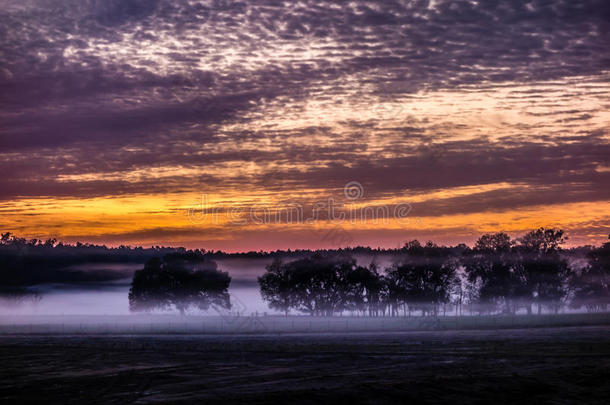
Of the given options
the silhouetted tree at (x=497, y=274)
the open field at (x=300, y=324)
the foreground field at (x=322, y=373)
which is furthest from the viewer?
the silhouetted tree at (x=497, y=274)

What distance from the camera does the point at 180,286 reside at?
162750 mm

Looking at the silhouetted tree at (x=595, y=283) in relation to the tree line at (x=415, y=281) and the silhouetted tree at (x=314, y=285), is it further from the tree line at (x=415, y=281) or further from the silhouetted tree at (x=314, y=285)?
the silhouetted tree at (x=314, y=285)

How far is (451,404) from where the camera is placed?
37.1 meters

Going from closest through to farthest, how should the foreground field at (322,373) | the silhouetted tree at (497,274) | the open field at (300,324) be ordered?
the foreground field at (322,373), the open field at (300,324), the silhouetted tree at (497,274)

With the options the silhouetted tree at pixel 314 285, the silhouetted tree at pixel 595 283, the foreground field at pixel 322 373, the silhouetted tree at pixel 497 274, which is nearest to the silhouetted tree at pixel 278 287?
the silhouetted tree at pixel 314 285

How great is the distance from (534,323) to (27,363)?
78092mm

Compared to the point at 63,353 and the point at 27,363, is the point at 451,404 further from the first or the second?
the point at 63,353

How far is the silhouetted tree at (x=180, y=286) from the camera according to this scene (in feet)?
531

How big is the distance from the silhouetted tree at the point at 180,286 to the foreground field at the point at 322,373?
84.7 meters

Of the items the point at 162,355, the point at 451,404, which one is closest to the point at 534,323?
the point at 162,355

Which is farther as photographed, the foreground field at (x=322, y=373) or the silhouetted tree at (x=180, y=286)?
the silhouetted tree at (x=180, y=286)

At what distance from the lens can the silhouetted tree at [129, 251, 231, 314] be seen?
531 feet

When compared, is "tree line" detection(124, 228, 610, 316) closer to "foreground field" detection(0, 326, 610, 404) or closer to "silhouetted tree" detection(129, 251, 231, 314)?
"silhouetted tree" detection(129, 251, 231, 314)

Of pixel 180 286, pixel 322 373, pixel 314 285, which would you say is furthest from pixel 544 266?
pixel 322 373
